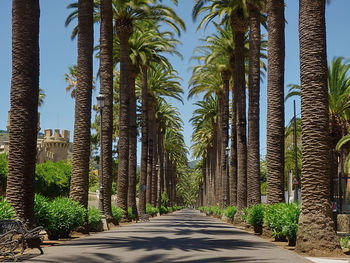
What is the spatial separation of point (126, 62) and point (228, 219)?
13564 millimetres

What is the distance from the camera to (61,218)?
18.1 metres

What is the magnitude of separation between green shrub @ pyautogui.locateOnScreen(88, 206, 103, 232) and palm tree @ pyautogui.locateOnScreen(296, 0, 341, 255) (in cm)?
1151

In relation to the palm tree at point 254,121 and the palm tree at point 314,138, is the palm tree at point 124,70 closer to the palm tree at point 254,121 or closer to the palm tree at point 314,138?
the palm tree at point 254,121

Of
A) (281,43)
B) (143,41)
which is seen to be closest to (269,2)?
(281,43)

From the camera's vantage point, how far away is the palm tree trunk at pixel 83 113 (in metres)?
21.8

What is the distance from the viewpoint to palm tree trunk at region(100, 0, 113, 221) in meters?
28.2

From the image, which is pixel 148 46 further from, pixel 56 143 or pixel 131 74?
pixel 56 143

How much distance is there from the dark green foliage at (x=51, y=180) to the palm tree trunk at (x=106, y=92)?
17596 mm

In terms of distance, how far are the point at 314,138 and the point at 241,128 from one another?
19407 millimetres

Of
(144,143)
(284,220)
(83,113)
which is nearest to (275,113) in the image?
(284,220)

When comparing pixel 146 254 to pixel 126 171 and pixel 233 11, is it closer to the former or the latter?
pixel 126 171

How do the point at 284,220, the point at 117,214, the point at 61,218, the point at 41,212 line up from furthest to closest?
the point at 117,214 → the point at 61,218 → the point at 41,212 → the point at 284,220

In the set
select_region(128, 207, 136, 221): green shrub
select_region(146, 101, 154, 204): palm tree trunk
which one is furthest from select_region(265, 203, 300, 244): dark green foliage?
select_region(146, 101, 154, 204): palm tree trunk

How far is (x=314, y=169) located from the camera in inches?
570
